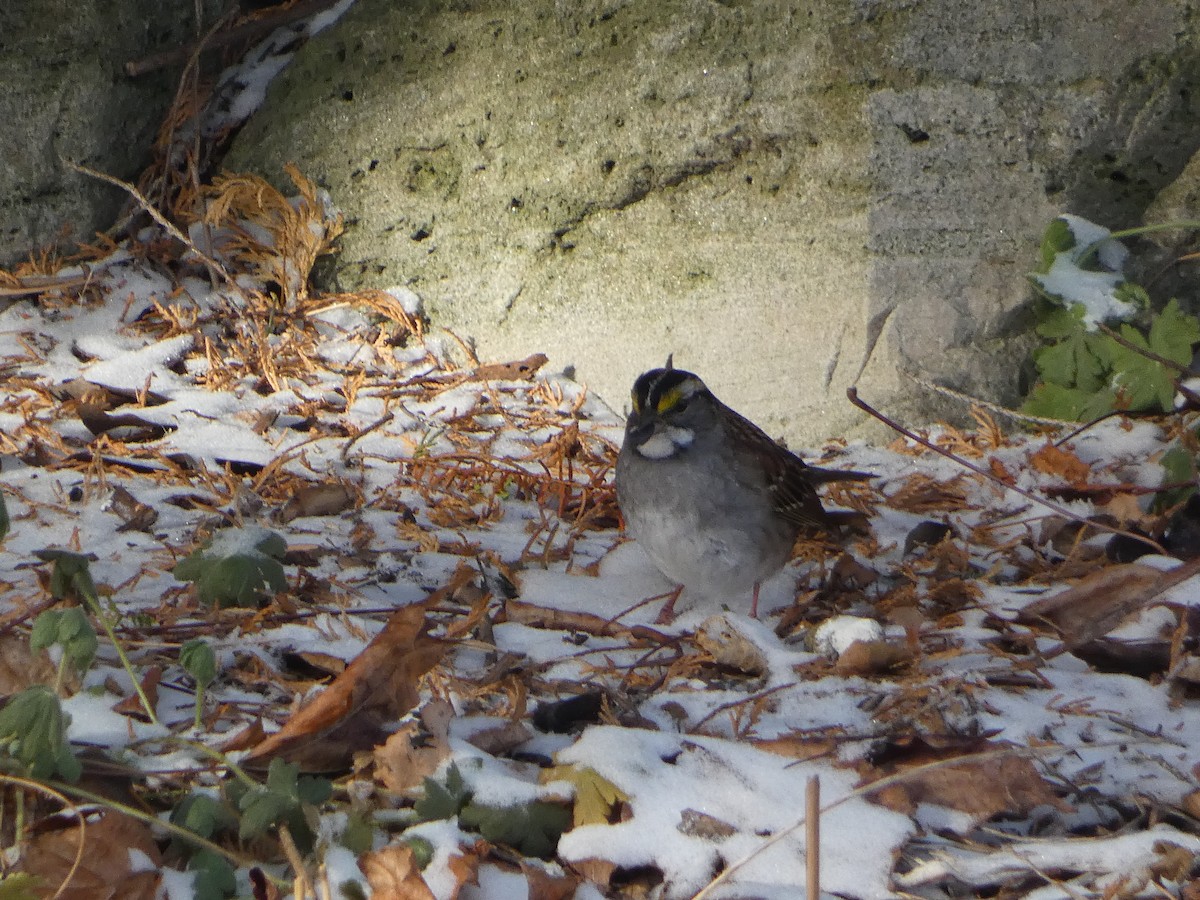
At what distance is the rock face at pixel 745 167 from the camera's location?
4.40 meters

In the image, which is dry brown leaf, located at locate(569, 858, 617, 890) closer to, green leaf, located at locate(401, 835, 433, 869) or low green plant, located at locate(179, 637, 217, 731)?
green leaf, located at locate(401, 835, 433, 869)

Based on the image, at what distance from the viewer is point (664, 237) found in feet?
15.7

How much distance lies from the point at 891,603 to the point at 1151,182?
220cm

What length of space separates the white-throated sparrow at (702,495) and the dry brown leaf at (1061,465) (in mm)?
908

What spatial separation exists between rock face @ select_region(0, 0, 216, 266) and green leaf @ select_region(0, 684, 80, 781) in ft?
11.2

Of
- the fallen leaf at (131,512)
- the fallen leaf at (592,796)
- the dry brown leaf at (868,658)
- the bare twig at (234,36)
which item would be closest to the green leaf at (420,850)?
the fallen leaf at (592,796)

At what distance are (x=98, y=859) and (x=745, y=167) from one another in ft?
11.5

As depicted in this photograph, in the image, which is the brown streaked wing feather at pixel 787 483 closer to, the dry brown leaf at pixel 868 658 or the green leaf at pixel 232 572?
the dry brown leaf at pixel 868 658

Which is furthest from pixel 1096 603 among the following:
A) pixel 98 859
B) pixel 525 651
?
pixel 98 859

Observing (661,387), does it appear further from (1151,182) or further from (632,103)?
(1151,182)

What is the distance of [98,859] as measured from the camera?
1.83 meters

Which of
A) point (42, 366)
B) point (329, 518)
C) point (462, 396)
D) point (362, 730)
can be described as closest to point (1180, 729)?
point (362, 730)

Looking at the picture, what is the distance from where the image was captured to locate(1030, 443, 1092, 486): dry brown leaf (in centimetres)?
402

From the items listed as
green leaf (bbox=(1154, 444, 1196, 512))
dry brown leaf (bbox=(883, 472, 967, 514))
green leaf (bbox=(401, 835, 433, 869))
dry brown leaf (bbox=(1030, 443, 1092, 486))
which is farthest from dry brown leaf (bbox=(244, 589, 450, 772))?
dry brown leaf (bbox=(1030, 443, 1092, 486))
